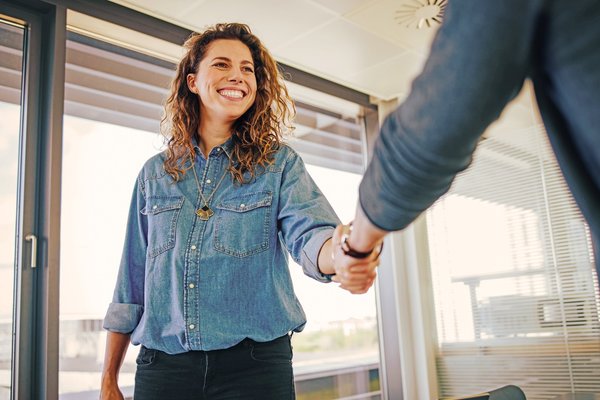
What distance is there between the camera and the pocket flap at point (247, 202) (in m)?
1.41

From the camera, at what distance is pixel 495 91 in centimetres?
47

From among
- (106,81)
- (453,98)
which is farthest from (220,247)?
(106,81)

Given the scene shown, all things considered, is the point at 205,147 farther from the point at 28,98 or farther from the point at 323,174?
the point at 323,174

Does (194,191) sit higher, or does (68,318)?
(194,191)

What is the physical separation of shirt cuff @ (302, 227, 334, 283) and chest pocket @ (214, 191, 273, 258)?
0.69ft

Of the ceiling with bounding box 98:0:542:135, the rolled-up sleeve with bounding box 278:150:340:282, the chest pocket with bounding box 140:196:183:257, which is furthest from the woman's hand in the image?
the ceiling with bounding box 98:0:542:135

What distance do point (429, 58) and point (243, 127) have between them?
110cm

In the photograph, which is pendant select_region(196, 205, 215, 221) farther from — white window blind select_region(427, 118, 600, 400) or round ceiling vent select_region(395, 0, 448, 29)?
white window blind select_region(427, 118, 600, 400)

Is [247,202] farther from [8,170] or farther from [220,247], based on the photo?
[8,170]

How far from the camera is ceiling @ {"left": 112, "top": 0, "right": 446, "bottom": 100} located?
2.97 m

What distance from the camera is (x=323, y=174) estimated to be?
13.1 feet

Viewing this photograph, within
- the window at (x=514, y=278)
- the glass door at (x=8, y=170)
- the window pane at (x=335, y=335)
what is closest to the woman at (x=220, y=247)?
the glass door at (x=8, y=170)

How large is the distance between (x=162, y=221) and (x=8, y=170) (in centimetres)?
141

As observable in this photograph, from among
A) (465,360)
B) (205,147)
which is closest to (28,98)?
(205,147)
